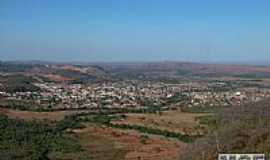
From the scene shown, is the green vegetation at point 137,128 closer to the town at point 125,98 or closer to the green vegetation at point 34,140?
the green vegetation at point 34,140

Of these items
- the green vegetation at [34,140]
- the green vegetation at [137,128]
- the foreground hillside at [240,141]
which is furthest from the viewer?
the green vegetation at [137,128]

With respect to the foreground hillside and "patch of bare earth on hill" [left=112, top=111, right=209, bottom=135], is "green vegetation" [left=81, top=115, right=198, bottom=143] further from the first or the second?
the foreground hillside

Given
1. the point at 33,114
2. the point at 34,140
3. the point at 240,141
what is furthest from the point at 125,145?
the point at 33,114

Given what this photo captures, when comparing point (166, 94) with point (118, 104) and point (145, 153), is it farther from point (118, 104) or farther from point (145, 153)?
point (145, 153)

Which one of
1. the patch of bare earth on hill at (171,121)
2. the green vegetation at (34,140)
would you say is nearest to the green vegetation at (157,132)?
the patch of bare earth on hill at (171,121)

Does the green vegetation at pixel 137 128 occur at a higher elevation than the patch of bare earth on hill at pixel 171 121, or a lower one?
higher

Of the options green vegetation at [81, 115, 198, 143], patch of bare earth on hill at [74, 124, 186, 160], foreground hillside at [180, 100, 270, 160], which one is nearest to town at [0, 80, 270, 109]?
green vegetation at [81, 115, 198, 143]

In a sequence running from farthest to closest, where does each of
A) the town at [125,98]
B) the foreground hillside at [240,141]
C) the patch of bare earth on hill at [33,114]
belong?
1. the town at [125,98]
2. the patch of bare earth on hill at [33,114]
3. the foreground hillside at [240,141]
